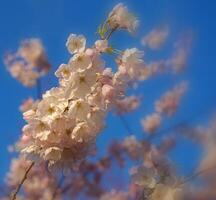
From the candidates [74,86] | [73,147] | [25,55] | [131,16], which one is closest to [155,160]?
[73,147]

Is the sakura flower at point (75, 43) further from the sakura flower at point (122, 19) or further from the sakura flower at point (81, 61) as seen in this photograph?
the sakura flower at point (122, 19)

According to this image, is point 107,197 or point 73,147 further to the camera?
point 107,197

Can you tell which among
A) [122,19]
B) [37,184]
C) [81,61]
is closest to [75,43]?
[81,61]

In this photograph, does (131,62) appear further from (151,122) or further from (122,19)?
(151,122)

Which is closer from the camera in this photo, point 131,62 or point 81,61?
point 81,61

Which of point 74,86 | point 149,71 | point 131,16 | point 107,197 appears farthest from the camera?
point 149,71

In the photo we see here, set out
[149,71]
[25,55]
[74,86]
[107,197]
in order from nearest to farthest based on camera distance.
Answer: [74,86]
[107,197]
[149,71]
[25,55]

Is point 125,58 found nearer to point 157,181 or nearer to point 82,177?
point 157,181
